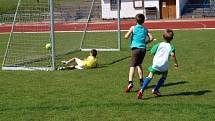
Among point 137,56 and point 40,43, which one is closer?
point 137,56

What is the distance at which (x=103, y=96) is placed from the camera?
987 centimetres

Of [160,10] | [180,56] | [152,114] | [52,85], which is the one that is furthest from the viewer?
[160,10]

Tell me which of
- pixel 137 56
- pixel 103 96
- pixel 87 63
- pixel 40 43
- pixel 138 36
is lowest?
pixel 103 96

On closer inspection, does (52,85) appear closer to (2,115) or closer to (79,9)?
(2,115)

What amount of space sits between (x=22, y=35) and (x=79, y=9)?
10.3ft

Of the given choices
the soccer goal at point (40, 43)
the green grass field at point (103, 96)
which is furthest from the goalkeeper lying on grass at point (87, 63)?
the soccer goal at point (40, 43)

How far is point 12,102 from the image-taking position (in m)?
9.49

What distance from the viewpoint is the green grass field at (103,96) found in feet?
27.0

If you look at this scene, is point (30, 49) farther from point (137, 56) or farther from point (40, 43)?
point (137, 56)

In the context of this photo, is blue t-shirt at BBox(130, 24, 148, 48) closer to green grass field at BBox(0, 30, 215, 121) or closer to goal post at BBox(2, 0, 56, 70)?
green grass field at BBox(0, 30, 215, 121)

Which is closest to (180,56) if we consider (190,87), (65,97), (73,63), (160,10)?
(73,63)

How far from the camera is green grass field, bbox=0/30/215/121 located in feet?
27.0

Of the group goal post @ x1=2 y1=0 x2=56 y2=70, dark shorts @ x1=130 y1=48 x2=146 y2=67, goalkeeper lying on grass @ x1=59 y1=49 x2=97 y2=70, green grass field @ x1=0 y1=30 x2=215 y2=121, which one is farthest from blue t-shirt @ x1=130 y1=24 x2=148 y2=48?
goal post @ x1=2 y1=0 x2=56 y2=70

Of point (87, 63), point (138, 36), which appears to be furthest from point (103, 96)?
point (87, 63)
